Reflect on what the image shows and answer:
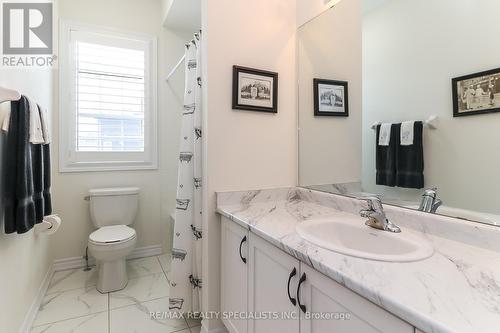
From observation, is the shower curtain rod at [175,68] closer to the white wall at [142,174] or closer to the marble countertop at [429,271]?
the white wall at [142,174]

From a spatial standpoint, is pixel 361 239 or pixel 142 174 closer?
pixel 361 239

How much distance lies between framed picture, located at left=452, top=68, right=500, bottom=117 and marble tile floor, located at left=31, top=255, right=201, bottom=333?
6.09 ft

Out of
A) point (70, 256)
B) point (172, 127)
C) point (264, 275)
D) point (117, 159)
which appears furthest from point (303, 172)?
point (70, 256)

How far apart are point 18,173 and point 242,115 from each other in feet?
3.91

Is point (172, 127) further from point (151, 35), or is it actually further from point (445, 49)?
point (445, 49)

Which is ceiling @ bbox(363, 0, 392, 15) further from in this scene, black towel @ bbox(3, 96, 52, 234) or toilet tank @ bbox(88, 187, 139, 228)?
toilet tank @ bbox(88, 187, 139, 228)

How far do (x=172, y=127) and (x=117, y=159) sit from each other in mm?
639

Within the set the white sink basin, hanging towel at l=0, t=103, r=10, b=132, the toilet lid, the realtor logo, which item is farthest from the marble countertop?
the realtor logo

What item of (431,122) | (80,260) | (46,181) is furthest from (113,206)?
(431,122)

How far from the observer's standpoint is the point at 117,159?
2.62m

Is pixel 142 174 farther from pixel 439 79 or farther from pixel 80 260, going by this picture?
pixel 439 79

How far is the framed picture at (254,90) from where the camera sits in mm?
1575

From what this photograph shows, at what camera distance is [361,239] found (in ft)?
3.91

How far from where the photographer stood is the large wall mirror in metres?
0.98
